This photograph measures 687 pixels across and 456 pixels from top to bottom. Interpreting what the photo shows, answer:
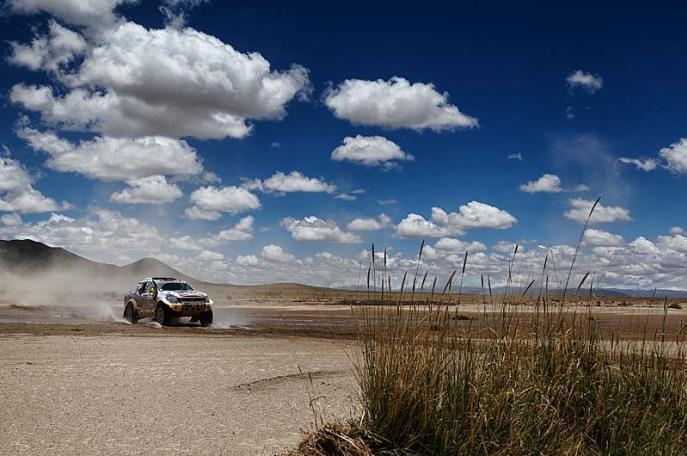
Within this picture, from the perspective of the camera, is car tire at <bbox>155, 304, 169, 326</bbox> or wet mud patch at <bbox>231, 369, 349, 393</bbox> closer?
wet mud patch at <bbox>231, 369, 349, 393</bbox>

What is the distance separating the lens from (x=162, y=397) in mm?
10547

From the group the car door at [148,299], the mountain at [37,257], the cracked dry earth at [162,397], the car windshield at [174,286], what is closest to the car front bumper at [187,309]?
the car windshield at [174,286]

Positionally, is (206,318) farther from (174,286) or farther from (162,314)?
(174,286)

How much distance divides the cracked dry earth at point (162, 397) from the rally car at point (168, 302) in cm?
917

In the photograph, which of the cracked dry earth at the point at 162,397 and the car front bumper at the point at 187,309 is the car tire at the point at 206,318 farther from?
the cracked dry earth at the point at 162,397

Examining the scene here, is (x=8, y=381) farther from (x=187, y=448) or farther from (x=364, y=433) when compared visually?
(x=364, y=433)

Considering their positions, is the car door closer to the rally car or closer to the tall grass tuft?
the rally car

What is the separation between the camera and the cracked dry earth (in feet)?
25.8

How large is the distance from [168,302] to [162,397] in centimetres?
1731

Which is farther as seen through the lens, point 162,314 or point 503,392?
point 162,314

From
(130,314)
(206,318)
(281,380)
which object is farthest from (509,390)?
(130,314)

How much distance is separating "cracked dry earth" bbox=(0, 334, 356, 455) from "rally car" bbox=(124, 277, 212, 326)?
9170mm

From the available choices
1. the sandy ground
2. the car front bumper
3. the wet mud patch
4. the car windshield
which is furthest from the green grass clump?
the car windshield

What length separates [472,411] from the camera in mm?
5980
